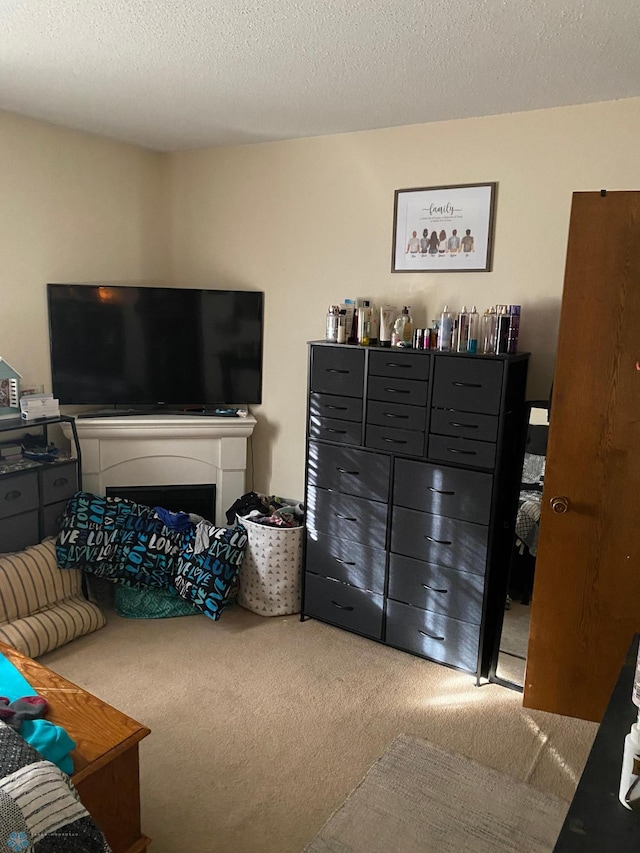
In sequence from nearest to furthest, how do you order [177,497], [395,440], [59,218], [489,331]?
[489,331] < [395,440] < [59,218] < [177,497]

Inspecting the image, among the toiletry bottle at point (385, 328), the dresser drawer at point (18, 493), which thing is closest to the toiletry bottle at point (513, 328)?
the toiletry bottle at point (385, 328)

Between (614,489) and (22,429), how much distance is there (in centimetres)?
284

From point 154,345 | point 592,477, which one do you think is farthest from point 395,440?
point 154,345

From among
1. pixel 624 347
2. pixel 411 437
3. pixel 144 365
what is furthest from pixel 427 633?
pixel 144 365

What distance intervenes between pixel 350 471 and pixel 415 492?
35 cm

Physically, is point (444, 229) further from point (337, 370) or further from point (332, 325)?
point (337, 370)

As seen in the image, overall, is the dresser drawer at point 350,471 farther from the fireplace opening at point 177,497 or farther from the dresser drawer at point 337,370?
the fireplace opening at point 177,497

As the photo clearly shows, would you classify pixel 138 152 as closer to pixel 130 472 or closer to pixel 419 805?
pixel 130 472

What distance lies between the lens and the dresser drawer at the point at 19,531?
123 inches

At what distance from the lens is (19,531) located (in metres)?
3.21

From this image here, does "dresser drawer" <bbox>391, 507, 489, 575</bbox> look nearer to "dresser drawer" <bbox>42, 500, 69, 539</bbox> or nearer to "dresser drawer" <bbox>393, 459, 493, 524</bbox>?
"dresser drawer" <bbox>393, 459, 493, 524</bbox>

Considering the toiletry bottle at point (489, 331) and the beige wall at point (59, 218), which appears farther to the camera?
the beige wall at point (59, 218)

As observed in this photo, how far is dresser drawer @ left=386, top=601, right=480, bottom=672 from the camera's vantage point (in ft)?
9.75

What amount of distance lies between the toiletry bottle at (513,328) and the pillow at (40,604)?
2.37 metres
